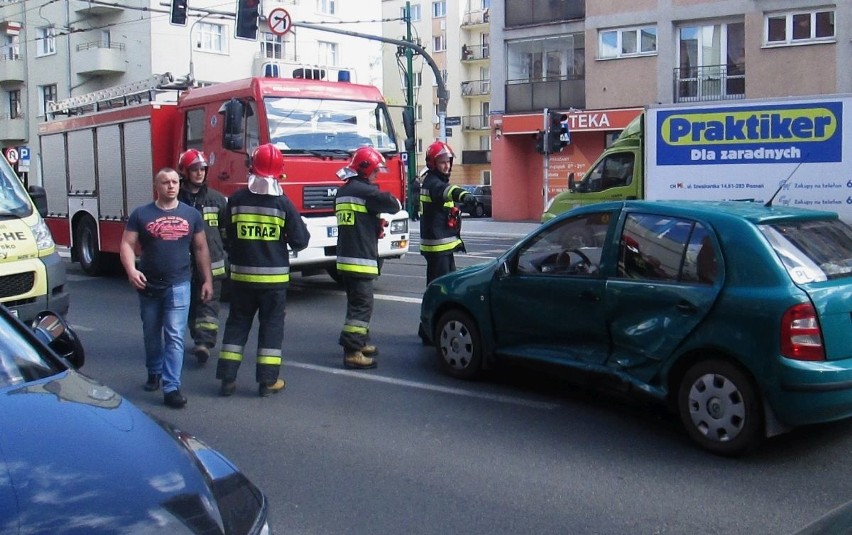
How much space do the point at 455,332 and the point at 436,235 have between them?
1.59 meters

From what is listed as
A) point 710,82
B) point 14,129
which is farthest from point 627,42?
point 14,129

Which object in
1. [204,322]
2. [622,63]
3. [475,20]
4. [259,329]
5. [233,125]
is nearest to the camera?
[259,329]

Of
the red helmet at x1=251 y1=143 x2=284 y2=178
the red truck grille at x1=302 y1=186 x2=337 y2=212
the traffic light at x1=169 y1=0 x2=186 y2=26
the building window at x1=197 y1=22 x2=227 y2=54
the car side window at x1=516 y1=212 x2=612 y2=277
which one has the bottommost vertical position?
the car side window at x1=516 y1=212 x2=612 y2=277

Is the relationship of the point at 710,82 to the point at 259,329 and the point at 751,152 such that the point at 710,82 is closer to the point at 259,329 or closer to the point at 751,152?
the point at 751,152

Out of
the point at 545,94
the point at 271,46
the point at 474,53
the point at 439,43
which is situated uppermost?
the point at 439,43

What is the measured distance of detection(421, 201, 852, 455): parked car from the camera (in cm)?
552

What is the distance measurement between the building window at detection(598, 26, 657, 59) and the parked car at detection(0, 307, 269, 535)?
30011mm

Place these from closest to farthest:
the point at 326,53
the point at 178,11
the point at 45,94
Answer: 1. the point at 178,11
2. the point at 45,94
3. the point at 326,53

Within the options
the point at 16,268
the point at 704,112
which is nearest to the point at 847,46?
the point at 704,112

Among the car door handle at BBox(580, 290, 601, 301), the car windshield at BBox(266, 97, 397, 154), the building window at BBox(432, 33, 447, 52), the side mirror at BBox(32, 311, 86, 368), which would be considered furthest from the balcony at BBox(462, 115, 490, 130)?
the side mirror at BBox(32, 311, 86, 368)

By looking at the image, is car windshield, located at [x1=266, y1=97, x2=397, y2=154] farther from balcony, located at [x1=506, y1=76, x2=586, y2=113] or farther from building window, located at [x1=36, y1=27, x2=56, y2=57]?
building window, located at [x1=36, y1=27, x2=56, y2=57]

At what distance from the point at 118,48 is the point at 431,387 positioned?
40.6 metres

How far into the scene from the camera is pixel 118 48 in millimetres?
44312

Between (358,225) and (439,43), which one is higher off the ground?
(439,43)
